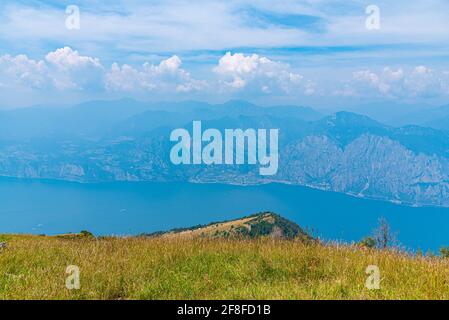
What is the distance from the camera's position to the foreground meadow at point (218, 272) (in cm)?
827

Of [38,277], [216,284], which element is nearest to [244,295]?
[216,284]

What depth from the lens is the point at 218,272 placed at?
1030 cm

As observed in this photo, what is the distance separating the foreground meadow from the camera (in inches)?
325

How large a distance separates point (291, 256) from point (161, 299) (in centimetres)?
405

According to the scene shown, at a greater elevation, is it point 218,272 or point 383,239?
point 218,272

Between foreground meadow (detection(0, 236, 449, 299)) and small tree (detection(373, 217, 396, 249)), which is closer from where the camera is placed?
foreground meadow (detection(0, 236, 449, 299))

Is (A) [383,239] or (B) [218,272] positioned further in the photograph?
(A) [383,239]

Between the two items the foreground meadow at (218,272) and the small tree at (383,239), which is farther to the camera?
the small tree at (383,239)

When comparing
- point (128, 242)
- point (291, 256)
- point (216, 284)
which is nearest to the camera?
point (216, 284)
